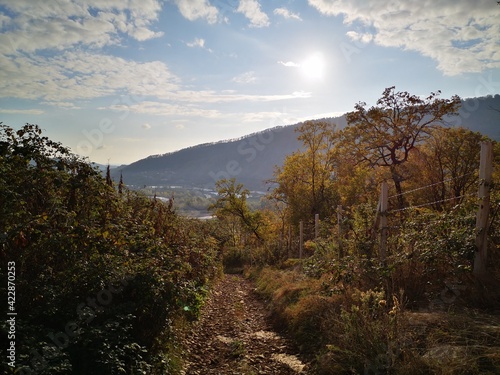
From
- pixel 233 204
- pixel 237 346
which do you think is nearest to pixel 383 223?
pixel 237 346

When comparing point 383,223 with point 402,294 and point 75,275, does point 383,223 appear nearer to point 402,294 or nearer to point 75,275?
point 402,294

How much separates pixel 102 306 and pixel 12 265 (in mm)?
1191

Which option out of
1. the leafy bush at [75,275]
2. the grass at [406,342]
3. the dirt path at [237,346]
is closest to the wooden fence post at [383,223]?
the grass at [406,342]

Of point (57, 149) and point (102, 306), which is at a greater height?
point (57, 149)

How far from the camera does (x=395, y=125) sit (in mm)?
18859

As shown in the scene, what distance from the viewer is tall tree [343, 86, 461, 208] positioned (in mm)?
18422

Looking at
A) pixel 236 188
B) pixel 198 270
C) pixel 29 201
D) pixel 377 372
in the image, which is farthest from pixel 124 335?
pixel 236 188

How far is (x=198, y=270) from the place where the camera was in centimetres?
995

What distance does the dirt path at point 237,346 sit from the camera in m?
5.29

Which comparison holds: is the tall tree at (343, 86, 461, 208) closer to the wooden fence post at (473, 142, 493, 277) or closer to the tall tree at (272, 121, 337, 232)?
the tall tree at (272, 121, 337, 232)

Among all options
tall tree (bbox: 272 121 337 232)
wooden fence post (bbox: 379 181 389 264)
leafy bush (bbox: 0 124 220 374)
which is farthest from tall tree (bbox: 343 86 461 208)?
leafy bush (bbox: 0 124 220 374)

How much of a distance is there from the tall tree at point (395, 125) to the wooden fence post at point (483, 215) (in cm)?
1307

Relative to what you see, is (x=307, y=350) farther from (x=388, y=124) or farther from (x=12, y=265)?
(x=388, y=124)

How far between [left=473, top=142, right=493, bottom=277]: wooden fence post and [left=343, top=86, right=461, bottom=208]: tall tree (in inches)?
514
